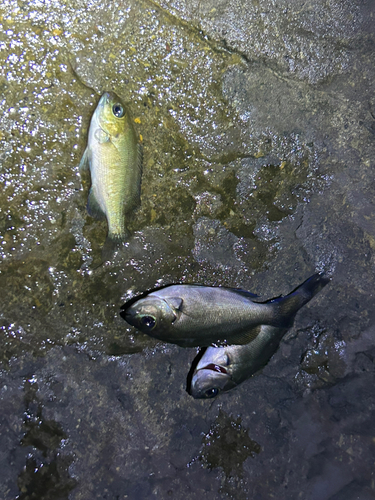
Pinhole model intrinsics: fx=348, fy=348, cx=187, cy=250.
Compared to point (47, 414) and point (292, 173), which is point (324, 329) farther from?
point (47, 414)

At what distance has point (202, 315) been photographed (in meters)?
2.83

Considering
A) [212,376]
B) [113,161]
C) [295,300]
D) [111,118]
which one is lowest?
[212,376]

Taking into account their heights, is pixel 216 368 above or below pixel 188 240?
below

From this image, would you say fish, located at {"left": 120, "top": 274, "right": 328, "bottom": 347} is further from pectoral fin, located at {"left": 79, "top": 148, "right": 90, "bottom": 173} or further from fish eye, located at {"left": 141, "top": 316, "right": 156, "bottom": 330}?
pectoral fin, located at {"left": 79, "top": 148, "right": 90, "bottom": 173}

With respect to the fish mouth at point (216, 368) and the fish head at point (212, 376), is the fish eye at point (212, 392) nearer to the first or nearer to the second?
the fish head at point (212, 376)

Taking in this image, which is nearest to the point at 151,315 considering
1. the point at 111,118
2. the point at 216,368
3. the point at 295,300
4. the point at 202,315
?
the point at 202,315

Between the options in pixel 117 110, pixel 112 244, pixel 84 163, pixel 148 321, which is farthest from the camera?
pixel 112 244

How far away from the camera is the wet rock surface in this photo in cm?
308

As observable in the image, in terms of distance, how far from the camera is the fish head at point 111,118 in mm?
2799

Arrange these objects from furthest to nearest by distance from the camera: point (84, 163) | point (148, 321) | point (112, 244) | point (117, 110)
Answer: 1. point (112, 244)
2. point (84, 163)
3. point (117, 110)
4. point (148, 321)

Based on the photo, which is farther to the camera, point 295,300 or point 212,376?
point 295,300

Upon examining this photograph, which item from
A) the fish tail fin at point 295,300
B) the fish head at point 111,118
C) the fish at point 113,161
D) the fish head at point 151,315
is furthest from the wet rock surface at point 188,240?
the fish head at point 151,315

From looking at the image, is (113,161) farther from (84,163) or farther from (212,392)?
(212,392)

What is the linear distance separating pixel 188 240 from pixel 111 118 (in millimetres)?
1272
